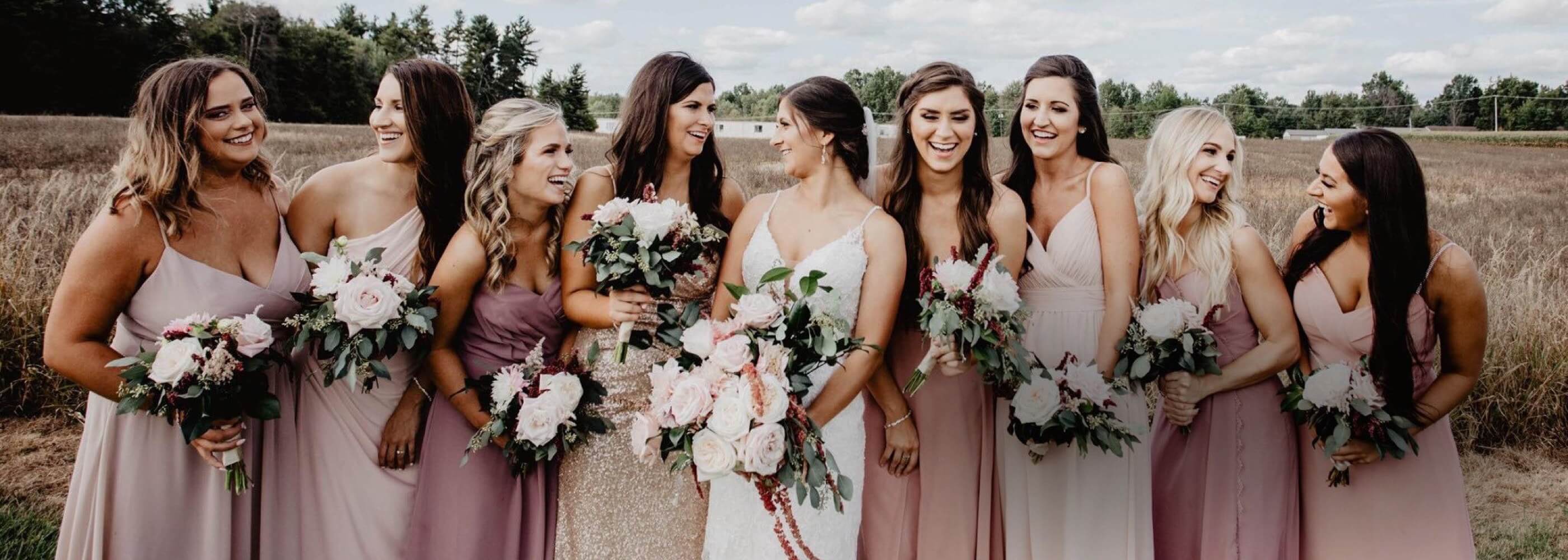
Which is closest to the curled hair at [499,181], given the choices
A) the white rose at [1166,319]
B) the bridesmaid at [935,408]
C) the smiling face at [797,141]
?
the smiling face at [797,141]

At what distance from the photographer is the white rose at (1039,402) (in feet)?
12.0

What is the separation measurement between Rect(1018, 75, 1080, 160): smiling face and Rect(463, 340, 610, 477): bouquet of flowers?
2.50 meters

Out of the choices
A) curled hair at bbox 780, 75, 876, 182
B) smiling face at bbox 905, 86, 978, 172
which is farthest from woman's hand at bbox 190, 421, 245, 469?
smiling face at bbox 905, 86, 978, 172

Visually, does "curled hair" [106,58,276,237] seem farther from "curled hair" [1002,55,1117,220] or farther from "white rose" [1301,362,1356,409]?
"white rose" [1301,362,1356,409]

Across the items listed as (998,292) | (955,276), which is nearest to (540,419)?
(955,276)

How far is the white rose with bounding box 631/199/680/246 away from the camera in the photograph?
3230 millimetres

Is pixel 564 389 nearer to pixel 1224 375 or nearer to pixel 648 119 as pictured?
pixel 648 119

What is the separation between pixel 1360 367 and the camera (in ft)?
12.8

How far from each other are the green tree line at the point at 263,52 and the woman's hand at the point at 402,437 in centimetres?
161

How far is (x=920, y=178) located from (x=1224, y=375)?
5.73ft

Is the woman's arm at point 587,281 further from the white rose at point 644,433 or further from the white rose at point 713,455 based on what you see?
the white rose at point 713,455

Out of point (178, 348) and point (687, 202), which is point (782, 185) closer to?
point (687, 202)

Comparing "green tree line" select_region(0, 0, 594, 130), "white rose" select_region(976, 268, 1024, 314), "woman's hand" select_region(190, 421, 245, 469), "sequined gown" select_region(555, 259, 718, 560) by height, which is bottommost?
"sequined gown" select_region(555, 259, 718, 560)

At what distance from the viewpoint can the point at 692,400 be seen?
9.17 feet
